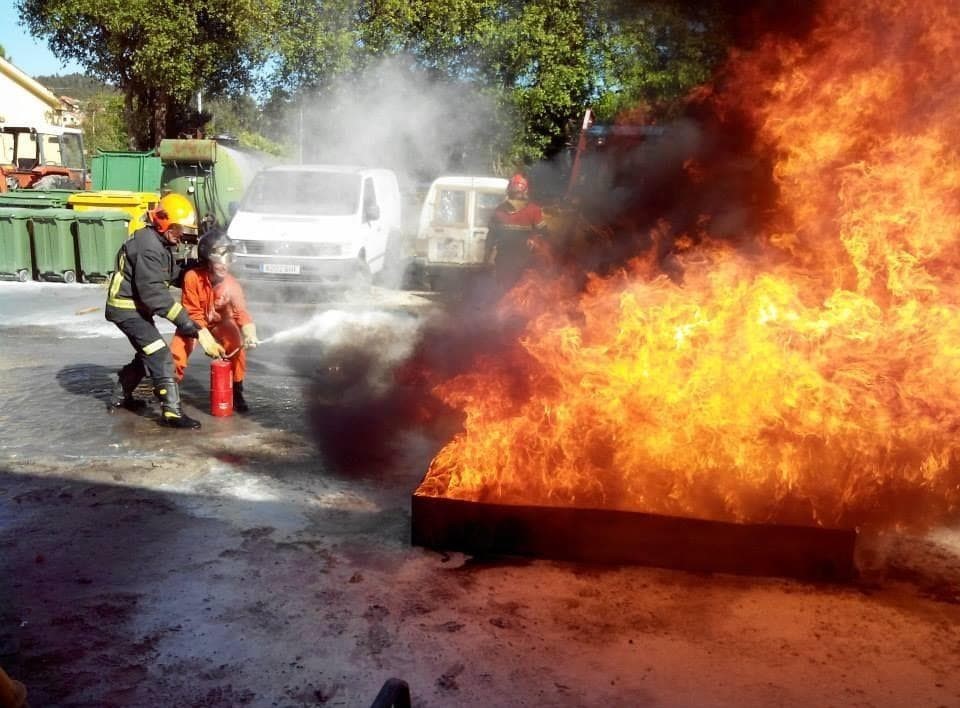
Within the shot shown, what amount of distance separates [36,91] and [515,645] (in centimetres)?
5233

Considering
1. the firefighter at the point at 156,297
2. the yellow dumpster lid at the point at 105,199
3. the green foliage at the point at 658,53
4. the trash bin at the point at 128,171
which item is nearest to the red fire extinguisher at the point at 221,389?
the firefighter at the point at 156,297

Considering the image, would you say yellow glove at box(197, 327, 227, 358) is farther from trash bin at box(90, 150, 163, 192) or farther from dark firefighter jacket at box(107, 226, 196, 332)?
Result: trash bin at box(90, 150, 163, 192)

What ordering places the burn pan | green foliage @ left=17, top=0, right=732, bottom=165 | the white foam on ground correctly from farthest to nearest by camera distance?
green foliage @ left=17, top=0, right=732, bottom=165 < the white foam on ground < the burn pan

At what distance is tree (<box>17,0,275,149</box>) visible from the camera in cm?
2230

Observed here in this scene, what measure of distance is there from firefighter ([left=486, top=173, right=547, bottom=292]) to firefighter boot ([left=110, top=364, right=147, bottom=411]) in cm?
548

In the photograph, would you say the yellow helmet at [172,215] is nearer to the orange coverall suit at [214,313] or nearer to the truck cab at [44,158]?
the orange coverall suit at [214,313]

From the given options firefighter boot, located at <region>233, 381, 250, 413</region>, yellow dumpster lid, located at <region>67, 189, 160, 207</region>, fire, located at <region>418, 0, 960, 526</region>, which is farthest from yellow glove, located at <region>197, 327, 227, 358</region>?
yellow dumpster lid, located at <region>67, 189, 160, 207</region>

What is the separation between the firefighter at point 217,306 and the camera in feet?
22.2

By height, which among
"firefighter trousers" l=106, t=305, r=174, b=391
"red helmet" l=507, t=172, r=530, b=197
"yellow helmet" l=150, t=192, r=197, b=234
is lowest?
"firefighter trousers" l=106, t=305, r=174, b=391

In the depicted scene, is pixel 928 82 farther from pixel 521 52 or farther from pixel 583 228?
pixel 521 52

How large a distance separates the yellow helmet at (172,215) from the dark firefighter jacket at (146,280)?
0.09 meters

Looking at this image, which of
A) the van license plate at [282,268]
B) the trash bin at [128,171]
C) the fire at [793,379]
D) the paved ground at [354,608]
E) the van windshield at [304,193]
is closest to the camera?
the paved ground at [354,608]

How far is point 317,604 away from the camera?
3826 millimetres

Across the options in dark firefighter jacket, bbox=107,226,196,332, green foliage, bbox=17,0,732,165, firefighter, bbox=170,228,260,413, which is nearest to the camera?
dark firefighter jacket, bbox=107,226,196,332
